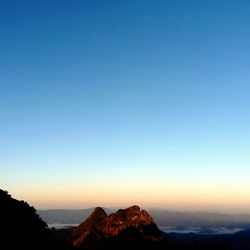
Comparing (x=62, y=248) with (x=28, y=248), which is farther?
(x=62, y=248)

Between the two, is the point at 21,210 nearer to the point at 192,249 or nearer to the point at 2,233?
the point at 2,233

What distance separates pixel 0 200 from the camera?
9588cm

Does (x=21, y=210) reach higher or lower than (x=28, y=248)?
higher

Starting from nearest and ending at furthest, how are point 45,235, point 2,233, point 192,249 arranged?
point 2,233 → point 45,235 → point 192,249

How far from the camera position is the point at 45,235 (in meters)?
93.2

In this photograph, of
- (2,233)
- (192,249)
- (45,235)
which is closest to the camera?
(2,233)

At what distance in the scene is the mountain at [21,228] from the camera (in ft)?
261

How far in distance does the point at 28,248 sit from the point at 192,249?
129 meters

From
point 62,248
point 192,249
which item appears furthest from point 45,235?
point 192,249

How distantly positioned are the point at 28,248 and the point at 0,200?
17495 mm

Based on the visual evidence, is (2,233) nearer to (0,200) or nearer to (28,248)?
(28,248)

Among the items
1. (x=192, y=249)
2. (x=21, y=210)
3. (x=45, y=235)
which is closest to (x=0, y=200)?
(x=21, y=210)

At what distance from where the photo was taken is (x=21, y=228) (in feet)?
285

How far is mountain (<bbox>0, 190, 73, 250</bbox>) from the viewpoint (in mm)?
79625
